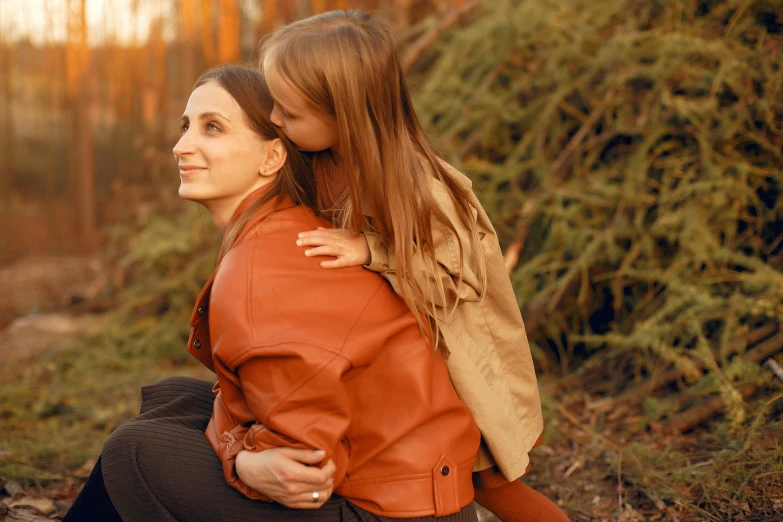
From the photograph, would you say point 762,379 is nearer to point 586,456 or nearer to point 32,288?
point 586,456

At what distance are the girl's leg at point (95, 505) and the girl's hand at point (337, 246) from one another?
67 cm

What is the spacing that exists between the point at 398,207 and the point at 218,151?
1.52ft

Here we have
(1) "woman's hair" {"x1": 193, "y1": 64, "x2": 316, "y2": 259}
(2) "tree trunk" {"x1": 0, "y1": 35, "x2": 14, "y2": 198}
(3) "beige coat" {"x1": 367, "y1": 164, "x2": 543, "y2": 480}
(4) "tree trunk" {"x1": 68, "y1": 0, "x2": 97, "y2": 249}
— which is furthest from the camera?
(2) "tree trunk" {"x1": 0, "y1": 35, "x2": 14, "y2": 198}

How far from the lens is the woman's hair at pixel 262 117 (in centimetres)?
167

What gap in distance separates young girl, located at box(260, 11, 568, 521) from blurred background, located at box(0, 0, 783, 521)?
0.24 m

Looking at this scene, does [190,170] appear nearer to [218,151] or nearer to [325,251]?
[218,151]

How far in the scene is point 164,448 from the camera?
1.51 metres

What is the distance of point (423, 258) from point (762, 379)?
60.3 inches

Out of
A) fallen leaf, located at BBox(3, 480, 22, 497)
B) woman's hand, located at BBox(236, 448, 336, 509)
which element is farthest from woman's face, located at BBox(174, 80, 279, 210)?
fallen leaf, located at BBox(3, 480, 22, 497)

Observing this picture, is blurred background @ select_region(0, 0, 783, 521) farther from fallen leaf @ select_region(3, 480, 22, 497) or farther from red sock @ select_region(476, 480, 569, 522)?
red sock @ select_region(476, 480, 569, 522)

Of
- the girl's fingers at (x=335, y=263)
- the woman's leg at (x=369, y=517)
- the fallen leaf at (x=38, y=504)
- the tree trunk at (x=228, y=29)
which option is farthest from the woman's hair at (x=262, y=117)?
the tree trunk at (x=228, y=29)

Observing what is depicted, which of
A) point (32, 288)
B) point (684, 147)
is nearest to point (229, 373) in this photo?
point (684, 147)

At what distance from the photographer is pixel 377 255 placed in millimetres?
1529

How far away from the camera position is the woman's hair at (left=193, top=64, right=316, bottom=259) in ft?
5.47
